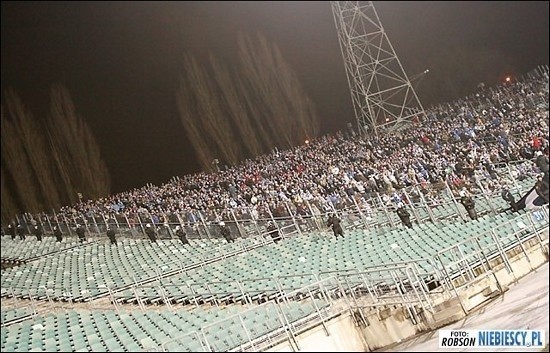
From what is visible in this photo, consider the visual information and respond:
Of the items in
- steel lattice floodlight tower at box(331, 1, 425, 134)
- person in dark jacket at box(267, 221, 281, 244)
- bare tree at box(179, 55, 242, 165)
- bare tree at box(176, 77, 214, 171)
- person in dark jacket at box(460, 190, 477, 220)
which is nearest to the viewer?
person in dark jacket at box(460, 190, 477, 220)

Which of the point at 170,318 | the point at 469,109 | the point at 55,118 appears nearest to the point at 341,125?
the point at 469,109

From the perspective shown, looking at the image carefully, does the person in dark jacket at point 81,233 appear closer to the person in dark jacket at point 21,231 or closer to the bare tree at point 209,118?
the person in dark jacket at point 21,231

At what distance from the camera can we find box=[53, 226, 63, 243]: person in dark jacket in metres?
22.5

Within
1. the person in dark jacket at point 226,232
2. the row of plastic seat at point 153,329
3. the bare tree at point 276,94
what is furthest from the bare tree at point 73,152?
the row of plastic seat at point 153,329

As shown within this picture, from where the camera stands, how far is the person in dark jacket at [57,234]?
22.5 metres

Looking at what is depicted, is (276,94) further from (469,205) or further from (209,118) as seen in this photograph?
(469,205)

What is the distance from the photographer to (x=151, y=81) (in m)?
31.5

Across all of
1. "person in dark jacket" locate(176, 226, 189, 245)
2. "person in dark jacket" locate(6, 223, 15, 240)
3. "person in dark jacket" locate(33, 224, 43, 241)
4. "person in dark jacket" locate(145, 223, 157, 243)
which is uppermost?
"person in dark jacket" locate(6, 223, 15, 240)

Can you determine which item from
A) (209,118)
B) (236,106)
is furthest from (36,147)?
(236,106)

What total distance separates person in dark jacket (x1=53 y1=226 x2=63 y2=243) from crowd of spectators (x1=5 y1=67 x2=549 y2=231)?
568 mm

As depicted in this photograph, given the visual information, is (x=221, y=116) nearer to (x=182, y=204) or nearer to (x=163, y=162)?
(x=163, y=162)

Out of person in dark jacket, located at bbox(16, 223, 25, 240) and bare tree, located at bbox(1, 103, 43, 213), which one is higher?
bare tree, located at bbox(1, 103, 43, 213)

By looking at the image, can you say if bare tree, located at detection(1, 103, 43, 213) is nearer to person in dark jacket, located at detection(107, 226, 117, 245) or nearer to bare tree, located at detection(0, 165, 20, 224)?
bare tree, located at detection(0, 165, 20, 224)

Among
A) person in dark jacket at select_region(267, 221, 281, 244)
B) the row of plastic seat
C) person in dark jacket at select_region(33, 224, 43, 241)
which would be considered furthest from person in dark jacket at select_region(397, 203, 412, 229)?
person in dark jacket at select_region(33, 224, 43, 241)
